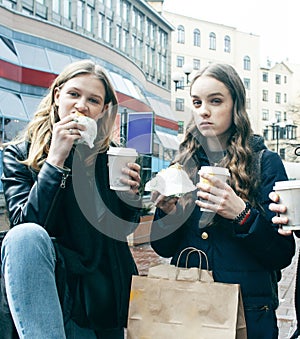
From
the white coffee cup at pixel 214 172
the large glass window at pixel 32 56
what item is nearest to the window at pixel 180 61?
the large glass window at pixel 32 56

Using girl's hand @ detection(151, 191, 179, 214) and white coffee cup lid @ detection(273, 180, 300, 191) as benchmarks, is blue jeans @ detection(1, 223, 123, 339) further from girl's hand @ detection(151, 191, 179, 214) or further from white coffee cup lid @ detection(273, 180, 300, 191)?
white coffee cup lid @ detection(273, 180, 300, 191)

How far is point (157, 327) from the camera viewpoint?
6.63 ft

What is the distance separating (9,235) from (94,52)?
2754cm

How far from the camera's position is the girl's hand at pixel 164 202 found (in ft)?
7.48

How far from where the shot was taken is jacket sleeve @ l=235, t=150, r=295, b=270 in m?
2.11

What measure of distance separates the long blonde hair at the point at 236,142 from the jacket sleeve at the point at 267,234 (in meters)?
0.06

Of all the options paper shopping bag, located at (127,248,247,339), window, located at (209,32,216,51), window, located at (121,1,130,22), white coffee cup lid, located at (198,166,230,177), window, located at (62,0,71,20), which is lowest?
paper shopping bag, located at (127,248,247,339)

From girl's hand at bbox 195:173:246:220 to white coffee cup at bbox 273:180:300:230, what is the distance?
20cm

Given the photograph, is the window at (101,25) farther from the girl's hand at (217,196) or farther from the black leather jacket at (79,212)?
the girl's hand at (217,196)

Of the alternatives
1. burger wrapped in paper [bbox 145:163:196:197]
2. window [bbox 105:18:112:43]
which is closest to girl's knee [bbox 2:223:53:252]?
burger wrapped in paper [bbox 145:163:196:197]

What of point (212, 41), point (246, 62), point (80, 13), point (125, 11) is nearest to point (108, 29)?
point (125, 11)

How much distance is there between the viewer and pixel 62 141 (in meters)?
2.18

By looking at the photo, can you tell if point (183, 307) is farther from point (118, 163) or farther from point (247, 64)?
point (247, 64)

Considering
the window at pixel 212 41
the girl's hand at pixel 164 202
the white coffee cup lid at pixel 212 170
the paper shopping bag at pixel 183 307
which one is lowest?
the paper shopping bag at pixel 183 307
